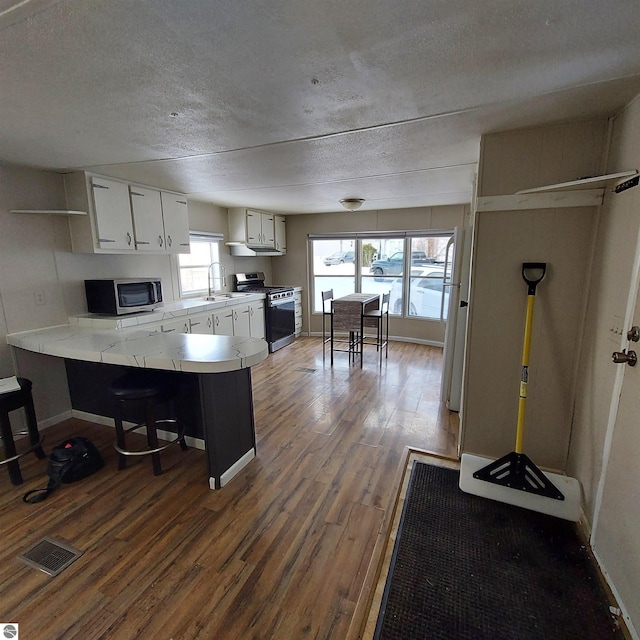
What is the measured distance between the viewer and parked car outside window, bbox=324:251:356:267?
6137 mm

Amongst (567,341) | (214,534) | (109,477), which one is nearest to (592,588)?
(567,341)

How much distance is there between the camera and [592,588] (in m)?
1.50

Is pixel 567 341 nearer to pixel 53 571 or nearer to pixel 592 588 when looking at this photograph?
pixel 592 588

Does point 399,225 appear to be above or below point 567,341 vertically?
above

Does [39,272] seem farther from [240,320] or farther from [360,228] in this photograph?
[360,228]

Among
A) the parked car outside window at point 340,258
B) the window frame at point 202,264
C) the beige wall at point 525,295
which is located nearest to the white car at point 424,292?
the parked car outside window at point 340,258

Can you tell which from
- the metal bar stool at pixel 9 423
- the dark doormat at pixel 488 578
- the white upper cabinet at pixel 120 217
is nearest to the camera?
the dark doormat at pixel 488 578

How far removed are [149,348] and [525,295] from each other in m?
2.49

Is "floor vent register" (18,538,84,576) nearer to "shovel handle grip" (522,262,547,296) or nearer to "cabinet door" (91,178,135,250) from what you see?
"cabinet door" (91,178,135,250)

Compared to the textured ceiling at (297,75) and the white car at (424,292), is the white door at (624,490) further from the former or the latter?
the white car at (424,292)

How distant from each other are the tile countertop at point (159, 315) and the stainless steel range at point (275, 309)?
0.51m

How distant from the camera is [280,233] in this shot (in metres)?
6.11

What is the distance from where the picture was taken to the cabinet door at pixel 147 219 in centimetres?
334

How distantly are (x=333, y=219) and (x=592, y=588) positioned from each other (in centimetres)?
551
